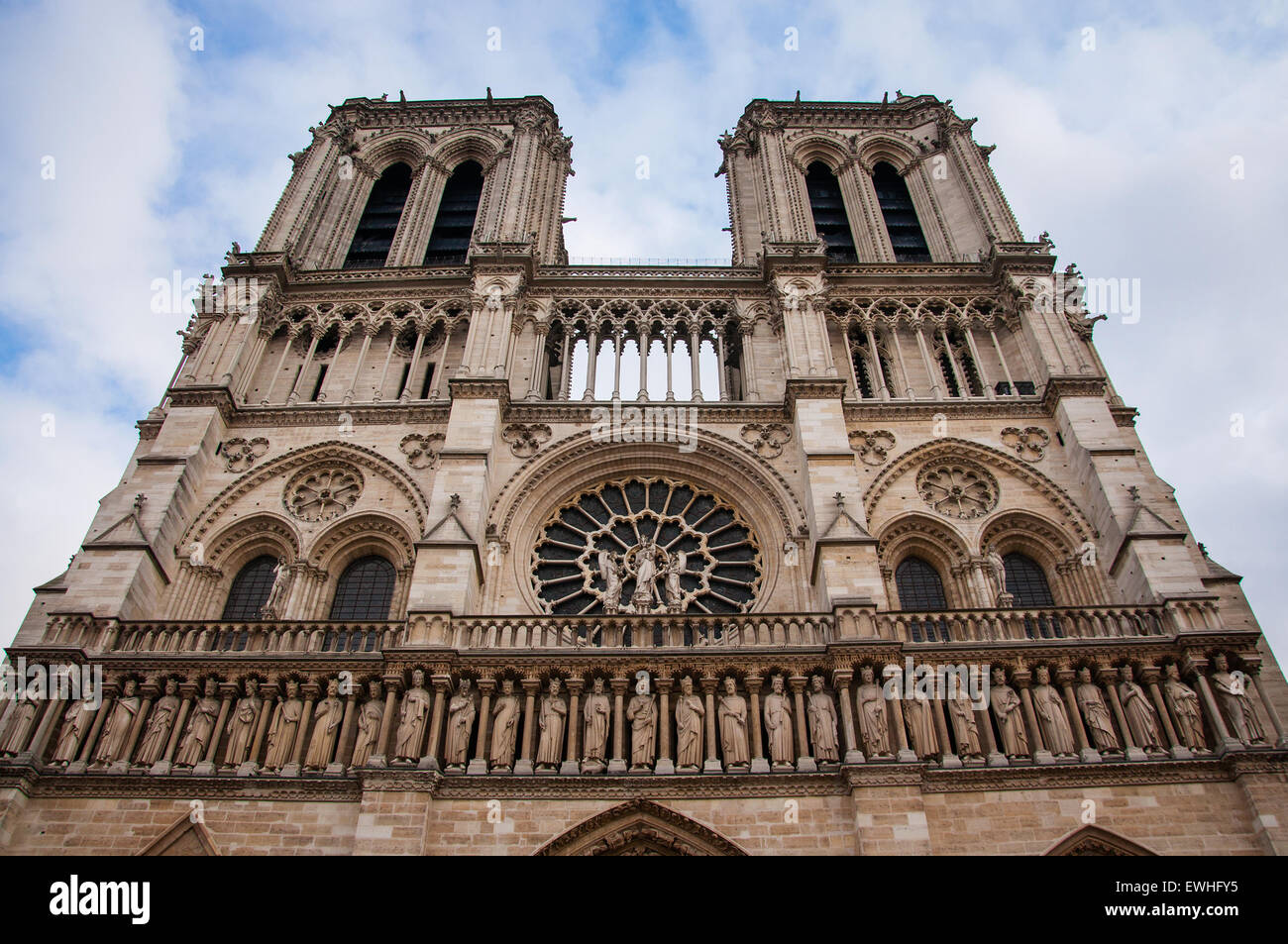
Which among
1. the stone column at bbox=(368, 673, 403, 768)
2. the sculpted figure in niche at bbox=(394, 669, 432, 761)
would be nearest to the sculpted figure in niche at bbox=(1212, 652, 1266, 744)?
the sculpted figure in niche at bbox=(394, 669, 432, 761)

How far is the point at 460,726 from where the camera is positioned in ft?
46.3

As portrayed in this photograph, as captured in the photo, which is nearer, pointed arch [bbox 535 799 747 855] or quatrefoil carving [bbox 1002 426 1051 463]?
pointed arch [bbox 535 799 747 855]

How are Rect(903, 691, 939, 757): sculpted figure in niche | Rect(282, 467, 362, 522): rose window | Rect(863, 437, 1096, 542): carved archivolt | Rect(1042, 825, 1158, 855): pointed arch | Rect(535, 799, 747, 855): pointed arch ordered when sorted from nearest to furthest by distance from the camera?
Rect(1042, 825, 1158, 855): pointed arch < Rect(535, 799, 747, 855): pointed arch < Rect(903, 691, 939, 757): sculpted figure in niche < Rect(863, 437, 1096, 542): carved archivolt < Rect(282, 467, 362, 522): rose window

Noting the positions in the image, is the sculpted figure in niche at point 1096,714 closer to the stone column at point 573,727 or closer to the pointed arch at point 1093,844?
the pointed arch at point 1093,844

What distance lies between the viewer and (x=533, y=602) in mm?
17453

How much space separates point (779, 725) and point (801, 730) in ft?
1.03

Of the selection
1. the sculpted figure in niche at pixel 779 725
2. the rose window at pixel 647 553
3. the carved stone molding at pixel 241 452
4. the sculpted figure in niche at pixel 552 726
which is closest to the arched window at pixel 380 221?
the carved stone molding at pixel 241 452

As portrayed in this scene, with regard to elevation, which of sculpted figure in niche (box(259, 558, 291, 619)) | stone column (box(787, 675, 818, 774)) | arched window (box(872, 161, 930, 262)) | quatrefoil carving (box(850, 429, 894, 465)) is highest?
arched window (box(872, 161, 930, 262))

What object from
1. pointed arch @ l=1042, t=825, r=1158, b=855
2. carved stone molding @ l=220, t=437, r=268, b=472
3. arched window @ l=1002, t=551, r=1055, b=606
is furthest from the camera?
carved stone molding @ l=220, t=437, r=268, b=472

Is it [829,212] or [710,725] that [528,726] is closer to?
[710,725]

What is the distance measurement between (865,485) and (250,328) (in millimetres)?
13575

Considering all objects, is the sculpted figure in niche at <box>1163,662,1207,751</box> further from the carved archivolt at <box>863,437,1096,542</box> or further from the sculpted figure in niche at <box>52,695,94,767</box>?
the sculpted figure in niche at <box>52,695,94,767</box>

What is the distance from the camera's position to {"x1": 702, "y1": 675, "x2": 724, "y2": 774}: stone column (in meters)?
13.7

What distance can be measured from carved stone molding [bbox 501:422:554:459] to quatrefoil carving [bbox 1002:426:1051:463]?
901cm
